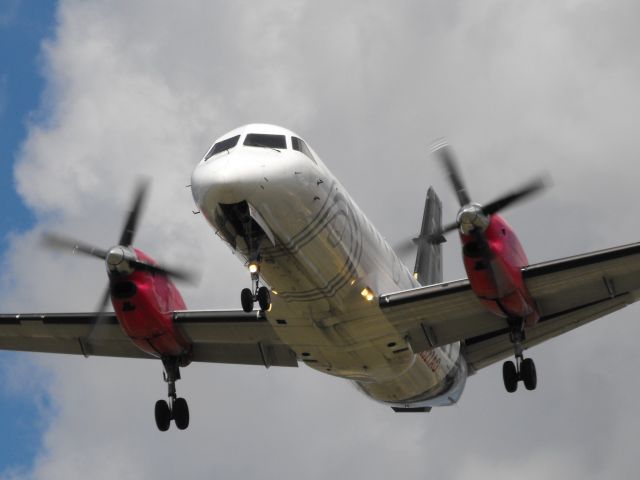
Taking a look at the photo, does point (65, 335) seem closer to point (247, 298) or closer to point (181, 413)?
point (181, 413)

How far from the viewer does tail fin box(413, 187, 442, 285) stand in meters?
27.7

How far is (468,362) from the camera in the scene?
80.3ft

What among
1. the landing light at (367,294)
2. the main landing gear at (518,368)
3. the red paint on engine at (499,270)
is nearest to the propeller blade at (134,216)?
the landing light at (367,294)

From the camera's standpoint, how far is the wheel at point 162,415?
22.5 metres

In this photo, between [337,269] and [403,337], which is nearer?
[337,269]

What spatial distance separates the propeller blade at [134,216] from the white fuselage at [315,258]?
333 cm

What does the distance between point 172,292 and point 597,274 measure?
8230 mm

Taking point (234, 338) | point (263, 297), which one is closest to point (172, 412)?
point (234, 338)

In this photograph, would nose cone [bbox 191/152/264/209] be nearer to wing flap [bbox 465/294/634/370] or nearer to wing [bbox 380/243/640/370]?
wing [bbox 380/243/640/370]

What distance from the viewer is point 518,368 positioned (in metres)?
21.0

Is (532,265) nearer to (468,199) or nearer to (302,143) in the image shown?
(468,199)

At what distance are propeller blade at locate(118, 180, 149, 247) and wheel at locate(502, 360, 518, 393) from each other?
764 cm

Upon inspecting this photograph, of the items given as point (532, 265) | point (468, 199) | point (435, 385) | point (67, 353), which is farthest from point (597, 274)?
point (67, 353)

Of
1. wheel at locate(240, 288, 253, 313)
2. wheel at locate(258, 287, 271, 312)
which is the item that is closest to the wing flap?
wheel at locate(258, 287, 271, 312)
